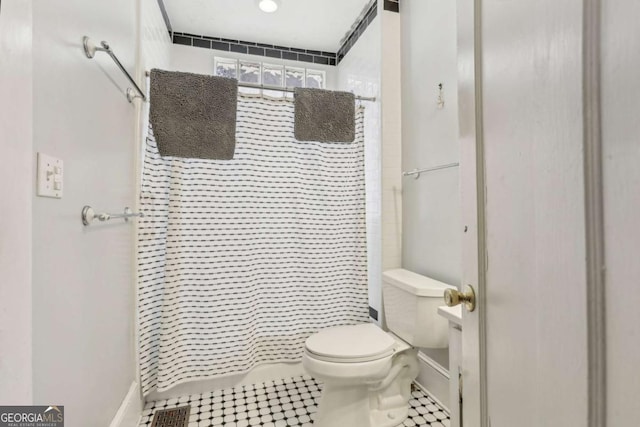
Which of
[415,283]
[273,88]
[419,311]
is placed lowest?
[419,311]

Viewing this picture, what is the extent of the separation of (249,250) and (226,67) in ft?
5.97

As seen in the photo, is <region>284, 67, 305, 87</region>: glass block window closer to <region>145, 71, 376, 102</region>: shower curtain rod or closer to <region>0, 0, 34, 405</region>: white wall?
<region>145, 71, 376, 102</region>: shower curtain rod

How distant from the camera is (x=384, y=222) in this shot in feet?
6.71

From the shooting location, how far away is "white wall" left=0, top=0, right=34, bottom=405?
0.53 meters

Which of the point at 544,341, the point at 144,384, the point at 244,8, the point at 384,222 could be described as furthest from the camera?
the point at 244,8

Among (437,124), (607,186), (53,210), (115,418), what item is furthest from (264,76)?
(607,186)

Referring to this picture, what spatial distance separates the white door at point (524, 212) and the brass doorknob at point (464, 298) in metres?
0.02

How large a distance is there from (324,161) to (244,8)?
130 cm

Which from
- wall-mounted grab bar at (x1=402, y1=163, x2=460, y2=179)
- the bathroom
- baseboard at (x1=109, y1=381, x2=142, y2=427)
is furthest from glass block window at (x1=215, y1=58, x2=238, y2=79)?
baseboard at (x1=109, y1=381, x2=142, y2=427)

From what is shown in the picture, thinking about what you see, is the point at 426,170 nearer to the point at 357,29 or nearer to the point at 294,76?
the point at 357,29

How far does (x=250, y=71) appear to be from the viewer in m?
2.85

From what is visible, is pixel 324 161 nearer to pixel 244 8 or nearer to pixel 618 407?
pixel 244 8

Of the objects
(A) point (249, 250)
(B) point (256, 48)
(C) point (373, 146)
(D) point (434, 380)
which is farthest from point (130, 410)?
(B) point (256, 48)

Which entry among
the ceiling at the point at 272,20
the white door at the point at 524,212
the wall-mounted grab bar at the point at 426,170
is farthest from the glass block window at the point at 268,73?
the white door at the point at 524,212
